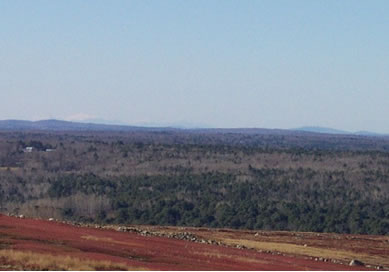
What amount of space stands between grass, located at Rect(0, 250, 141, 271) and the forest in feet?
158

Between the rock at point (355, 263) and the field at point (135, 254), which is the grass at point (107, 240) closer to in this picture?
the field at point (135, 254)

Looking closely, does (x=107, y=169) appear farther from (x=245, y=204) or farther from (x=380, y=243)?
(x=380, y=243)

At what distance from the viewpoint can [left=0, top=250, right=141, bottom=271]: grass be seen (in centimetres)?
2233

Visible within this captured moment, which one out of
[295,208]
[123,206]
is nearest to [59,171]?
[123,206]

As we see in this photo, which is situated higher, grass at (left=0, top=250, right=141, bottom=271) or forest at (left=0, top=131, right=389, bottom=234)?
grass at (left=0, top=250, right=141, bottom=271)

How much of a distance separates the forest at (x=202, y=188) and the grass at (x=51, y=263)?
158 feet

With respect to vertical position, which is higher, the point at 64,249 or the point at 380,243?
the point at 64,249

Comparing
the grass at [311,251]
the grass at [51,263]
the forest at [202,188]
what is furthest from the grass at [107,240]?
the forest at [202,188]

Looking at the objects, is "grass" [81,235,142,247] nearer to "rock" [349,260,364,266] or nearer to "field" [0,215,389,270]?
"field" [0,215,389,270]

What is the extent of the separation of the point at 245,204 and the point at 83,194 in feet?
67.2

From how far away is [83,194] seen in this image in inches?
3637

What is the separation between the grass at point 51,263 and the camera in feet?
73.3

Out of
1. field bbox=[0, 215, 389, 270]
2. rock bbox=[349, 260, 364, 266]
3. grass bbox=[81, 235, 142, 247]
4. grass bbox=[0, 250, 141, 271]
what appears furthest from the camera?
rock bbox=[349, 260, 364, 266]

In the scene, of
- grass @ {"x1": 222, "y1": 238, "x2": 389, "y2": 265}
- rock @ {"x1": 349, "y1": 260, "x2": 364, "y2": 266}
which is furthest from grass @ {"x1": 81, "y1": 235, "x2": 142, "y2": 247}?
grass @ {"x1": 222, "y1": 238, "x2": 389, "y2": 265}
